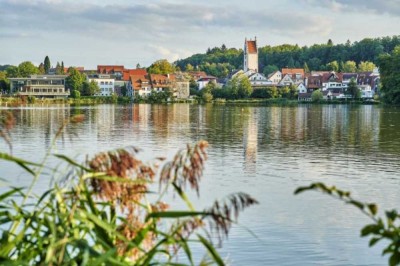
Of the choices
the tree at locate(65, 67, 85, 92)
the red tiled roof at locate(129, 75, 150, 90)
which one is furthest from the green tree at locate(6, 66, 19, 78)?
the red tiled roof at locate(129, 75, 150, 90)

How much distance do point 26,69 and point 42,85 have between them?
14.4 metres

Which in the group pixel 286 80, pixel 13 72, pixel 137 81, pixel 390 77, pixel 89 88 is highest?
pixel 13 72

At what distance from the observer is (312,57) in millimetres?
163125

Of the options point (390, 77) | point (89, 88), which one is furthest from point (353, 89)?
point (89, 88)

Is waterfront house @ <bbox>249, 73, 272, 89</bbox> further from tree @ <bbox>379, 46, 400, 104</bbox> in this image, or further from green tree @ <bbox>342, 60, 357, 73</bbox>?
tree @ <bbox>379, 46, 400, 104</bbox>

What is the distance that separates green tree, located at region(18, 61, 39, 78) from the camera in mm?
125250

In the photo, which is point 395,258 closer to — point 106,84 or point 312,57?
point 106,84

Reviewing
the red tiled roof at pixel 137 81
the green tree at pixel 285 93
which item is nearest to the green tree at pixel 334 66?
the green tree at pixel 285 93

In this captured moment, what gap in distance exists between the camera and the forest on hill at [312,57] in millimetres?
154000

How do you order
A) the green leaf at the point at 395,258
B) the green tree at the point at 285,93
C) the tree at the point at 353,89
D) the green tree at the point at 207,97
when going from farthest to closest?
the green tree at the point at 285,93
the tree at the point at 353,89
the green tree at the point at 207,97
the green leaf at the point at 395,258

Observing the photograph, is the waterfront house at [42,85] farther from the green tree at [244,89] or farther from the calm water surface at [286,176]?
the calm water surface at [286,176]

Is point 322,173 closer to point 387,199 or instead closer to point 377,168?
point 377,168

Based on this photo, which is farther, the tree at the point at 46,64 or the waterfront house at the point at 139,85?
the tree at the point at 46,64

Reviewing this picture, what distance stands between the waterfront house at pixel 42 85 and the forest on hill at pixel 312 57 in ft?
167
